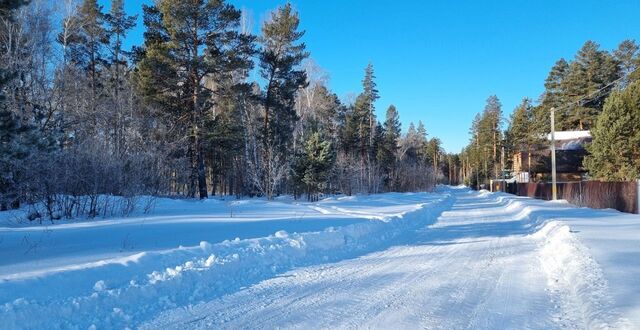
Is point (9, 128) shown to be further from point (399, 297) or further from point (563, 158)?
point (563, 158)

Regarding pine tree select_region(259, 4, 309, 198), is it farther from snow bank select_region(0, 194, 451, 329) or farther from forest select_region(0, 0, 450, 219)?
snow bank select_region(0, 194, 451, 329)

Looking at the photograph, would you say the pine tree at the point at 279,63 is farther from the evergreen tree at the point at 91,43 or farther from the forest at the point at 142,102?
the evergreen tree at the point at 91,43

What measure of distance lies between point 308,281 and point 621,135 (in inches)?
1041

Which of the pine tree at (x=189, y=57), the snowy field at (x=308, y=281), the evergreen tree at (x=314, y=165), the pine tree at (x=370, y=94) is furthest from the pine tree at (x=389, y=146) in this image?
the snowy field at (x=308, y=281)

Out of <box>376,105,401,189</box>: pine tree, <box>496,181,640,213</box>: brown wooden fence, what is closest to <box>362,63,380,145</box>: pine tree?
<box>376,105,401,189</box>: pine tree

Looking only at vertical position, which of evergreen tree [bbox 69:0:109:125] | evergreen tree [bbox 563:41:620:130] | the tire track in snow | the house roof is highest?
evergreen tree [bbox 563:41:620:130]

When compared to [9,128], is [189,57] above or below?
above

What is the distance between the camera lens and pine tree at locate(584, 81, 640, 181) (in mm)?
25328

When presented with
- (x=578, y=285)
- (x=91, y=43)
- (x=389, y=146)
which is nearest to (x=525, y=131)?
(x=389, y=146)

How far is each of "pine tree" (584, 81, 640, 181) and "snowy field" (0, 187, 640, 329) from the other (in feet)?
57.7

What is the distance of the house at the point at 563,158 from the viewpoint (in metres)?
50.2

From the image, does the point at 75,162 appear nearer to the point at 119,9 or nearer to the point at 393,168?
the point at 119,9

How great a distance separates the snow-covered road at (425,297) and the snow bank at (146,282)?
0.48 meters

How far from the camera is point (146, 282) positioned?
6.13m
